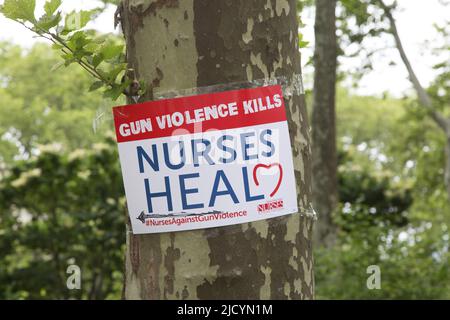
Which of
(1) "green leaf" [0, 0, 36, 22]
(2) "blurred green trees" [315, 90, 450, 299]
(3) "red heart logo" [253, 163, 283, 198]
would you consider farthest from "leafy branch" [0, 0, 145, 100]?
(2) "blurred green trees" [315, 90, 450, 299]

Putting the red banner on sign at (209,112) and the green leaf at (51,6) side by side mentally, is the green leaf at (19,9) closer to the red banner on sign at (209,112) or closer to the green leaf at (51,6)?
the green leaf at (51,6)

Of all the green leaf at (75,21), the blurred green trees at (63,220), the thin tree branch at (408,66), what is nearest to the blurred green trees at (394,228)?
the thin tree branch at (408,66)

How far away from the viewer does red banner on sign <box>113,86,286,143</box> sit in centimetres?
244

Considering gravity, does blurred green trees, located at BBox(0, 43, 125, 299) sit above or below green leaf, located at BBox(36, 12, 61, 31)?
below

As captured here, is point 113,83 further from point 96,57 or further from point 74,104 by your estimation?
point 74,104

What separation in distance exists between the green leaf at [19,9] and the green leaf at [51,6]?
4 cm

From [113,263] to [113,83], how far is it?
926 centimetres

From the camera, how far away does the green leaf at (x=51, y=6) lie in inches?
97.2

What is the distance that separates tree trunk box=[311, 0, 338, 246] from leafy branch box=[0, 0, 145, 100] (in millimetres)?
8666

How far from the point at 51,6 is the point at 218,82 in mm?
590

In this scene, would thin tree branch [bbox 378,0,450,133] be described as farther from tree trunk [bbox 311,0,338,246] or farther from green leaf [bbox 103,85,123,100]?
green leaf [bbox 103,85,123,100]

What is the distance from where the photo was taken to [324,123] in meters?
11.6

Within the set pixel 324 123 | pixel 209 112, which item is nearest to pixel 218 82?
pixel 209 112

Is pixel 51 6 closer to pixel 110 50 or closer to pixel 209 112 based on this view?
pixel 110 50
